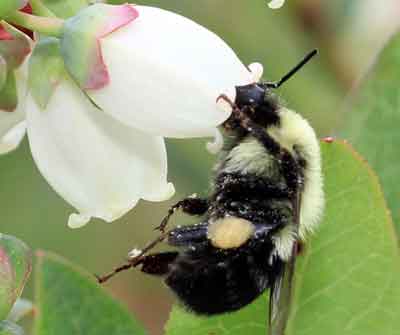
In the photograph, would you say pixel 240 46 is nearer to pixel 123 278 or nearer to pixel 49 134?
pixel 123 278

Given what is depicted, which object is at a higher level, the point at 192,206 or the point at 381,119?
the point at 381,119

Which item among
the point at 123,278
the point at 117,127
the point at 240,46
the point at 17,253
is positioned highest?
the point at 117,127

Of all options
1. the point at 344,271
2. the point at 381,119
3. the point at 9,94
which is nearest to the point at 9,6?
the point at 9,94

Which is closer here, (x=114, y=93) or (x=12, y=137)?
(x=114, y=93)

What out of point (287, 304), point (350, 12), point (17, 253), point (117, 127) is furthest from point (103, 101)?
point (350, 12)

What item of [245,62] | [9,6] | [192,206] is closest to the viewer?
[9,6]

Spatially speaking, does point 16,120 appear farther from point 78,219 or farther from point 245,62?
point 245,62

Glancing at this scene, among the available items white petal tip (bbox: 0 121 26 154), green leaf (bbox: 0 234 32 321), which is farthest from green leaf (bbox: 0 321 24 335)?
white petal tip (bbox: 0 121 26 154)
